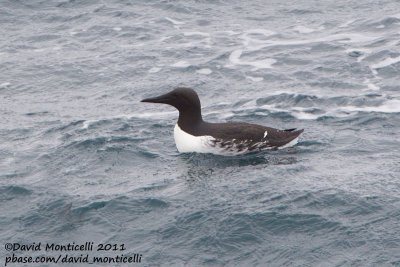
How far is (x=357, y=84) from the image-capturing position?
19.8 meters

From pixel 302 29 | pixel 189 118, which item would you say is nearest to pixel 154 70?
pixel 302 29

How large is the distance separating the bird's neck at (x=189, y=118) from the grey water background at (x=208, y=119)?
64cm

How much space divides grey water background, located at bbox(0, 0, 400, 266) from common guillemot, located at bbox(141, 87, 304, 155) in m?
0.22

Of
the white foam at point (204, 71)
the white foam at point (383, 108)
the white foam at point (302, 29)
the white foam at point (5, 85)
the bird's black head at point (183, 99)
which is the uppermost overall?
the bird's black head at point (183, 99)

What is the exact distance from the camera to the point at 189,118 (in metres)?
16.3

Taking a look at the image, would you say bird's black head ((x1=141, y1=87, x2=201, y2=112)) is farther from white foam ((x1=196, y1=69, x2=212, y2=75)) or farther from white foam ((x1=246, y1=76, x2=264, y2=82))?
white foam ((x1=196, y1=69, x2=212, y2=75))

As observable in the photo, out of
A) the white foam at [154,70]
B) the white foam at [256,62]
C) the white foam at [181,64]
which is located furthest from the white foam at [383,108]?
the white foam at [154,70]

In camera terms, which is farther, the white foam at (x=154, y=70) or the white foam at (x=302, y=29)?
the white foam at (x=302, y=29)

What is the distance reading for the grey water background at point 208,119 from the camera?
1228cm

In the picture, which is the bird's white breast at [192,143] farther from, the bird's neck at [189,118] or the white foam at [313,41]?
the white foam at [313,41]

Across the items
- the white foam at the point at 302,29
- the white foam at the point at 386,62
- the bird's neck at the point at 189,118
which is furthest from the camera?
the white foam at the point at 302,29

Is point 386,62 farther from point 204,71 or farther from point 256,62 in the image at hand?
point 204,71

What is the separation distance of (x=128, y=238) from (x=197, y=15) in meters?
15.6

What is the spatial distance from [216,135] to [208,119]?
2.56 meters
